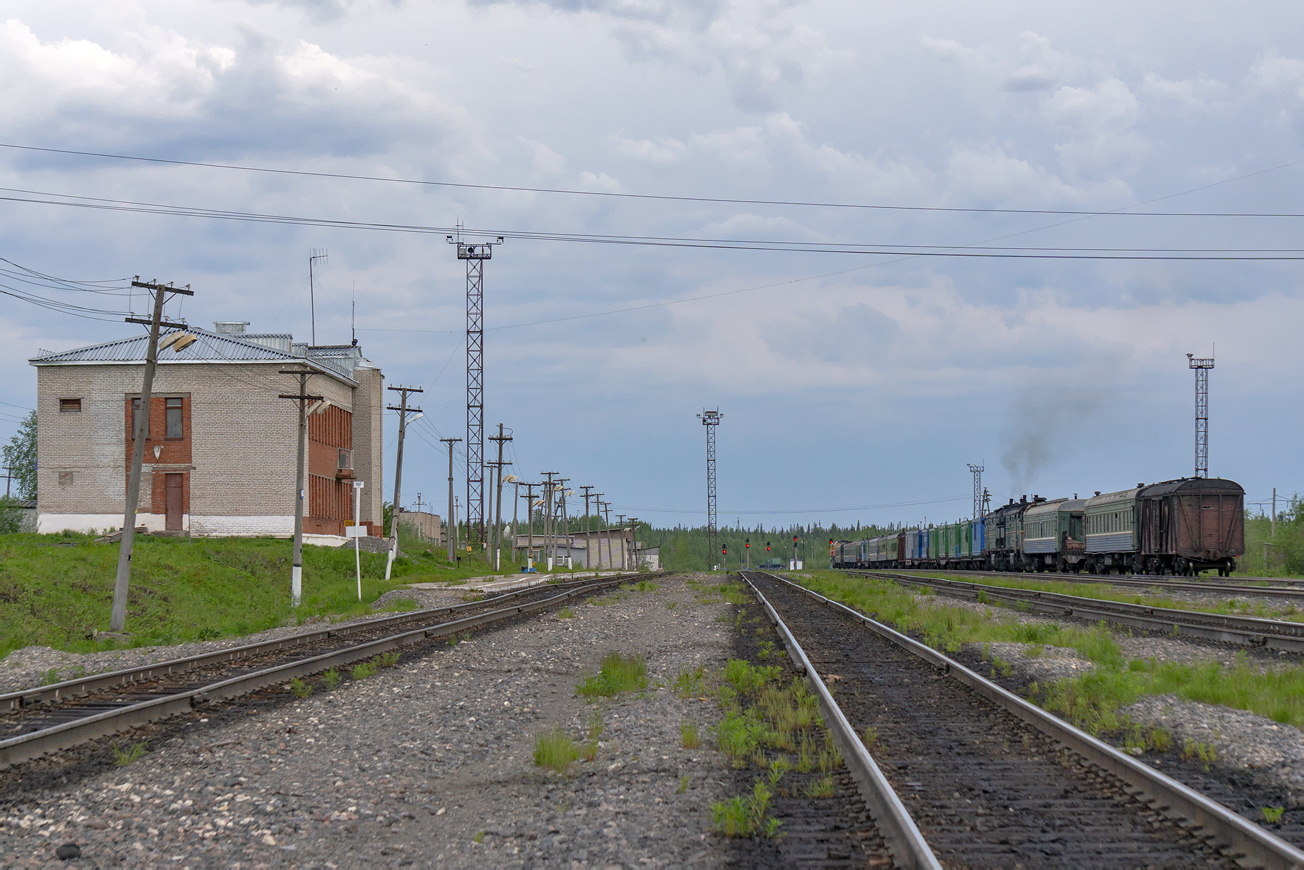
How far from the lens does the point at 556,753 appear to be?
329 inches

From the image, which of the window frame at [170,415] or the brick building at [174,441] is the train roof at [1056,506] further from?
→ the window frame at [170,415]

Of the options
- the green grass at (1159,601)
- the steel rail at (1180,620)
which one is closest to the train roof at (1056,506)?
the green grass at (1159,601)

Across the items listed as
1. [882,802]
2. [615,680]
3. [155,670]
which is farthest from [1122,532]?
[882,802]

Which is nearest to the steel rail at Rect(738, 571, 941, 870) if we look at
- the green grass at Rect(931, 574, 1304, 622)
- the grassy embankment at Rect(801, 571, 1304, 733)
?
the grassy embankment at Rect(801, 571, 1304, 733)

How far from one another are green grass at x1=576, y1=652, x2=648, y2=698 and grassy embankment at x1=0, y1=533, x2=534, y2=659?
1102cm

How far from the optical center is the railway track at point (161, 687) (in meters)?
9.25

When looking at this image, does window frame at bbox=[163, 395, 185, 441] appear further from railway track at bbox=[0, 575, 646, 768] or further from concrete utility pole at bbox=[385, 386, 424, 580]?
railway track at bbox=[0, 575, 646, 768]

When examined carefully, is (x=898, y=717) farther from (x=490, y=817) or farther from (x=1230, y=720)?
(x=490, y=817)

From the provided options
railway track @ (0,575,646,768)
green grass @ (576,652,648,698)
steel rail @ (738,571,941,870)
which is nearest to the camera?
steel rail @ (738,571,941,870)

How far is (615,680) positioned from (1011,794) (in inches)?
254

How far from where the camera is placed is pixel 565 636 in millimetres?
19672

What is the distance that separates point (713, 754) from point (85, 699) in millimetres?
7635

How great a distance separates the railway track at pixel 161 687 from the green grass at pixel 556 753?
413 centimetres

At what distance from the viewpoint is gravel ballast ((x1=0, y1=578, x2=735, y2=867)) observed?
6086mm
